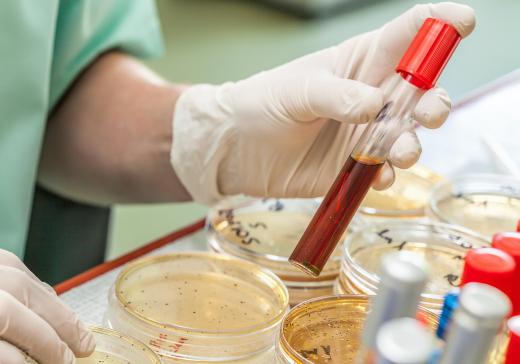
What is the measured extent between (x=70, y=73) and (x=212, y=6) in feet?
10.8

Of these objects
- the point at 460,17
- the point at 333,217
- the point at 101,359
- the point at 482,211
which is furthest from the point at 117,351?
the point at 482,211

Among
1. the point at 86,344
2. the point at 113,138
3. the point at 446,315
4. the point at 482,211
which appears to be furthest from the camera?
the point at 113,138

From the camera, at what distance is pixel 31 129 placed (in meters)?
1.14

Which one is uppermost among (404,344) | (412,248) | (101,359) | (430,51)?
(430,51)

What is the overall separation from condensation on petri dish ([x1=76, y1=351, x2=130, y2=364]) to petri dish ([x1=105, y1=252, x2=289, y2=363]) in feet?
0.13

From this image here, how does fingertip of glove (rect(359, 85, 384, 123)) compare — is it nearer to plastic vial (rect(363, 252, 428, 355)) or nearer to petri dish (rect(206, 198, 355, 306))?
petri dish (rect(206, 198, 355, 306))

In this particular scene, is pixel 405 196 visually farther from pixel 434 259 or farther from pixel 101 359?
pixel 101 359

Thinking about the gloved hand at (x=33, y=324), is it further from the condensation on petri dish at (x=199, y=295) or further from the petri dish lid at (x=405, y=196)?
the petri dish lid at (x=405, y=196)

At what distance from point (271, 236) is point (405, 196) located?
225mm

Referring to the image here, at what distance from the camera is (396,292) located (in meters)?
0.45

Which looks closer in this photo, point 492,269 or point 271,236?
point 492,269

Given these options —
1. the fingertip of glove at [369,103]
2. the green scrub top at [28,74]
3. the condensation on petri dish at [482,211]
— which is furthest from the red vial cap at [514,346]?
the green scrub top at [28,74]

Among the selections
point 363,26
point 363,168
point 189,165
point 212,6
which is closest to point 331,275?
point 363,168

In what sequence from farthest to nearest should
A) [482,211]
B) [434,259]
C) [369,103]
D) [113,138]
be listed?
[113,138] < [482,211] < [434,259] < [369,103]
